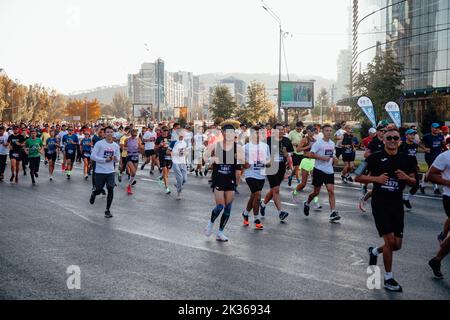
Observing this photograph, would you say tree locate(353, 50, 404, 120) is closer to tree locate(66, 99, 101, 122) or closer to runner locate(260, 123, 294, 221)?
runner locate(260, 123, 294, 221)

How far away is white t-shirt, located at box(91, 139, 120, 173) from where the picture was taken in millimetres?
11961

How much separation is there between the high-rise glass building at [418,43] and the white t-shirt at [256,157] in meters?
43.2

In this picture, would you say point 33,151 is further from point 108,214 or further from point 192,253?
point 192,253

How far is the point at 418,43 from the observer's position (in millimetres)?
61469

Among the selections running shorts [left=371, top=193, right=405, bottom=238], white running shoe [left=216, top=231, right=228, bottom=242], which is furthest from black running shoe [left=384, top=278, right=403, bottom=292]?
white running shoe [left=216, top=231, right=228, bottom=242]

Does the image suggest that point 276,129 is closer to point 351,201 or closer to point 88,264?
point 351,201

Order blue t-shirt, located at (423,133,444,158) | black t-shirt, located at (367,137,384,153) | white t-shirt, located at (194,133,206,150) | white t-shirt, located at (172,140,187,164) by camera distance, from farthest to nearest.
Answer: white t-shirt, located at (194,133,206,150) → blue t-shirt, located at (423,133,444,158) → white t-shirt, located at (172,140,187,164) → black t-shirt, located at (367,137,384,153)

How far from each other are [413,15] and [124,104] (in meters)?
143

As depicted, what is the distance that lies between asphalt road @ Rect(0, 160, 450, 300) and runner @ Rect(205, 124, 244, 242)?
404 millimetres

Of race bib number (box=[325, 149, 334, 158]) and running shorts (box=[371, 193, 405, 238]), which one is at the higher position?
race bib number (box=[325, 149, 334, 158])

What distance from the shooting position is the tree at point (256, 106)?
2795 inches

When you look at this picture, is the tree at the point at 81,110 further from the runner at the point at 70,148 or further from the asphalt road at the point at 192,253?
the asphalt road at the point at 192,253
